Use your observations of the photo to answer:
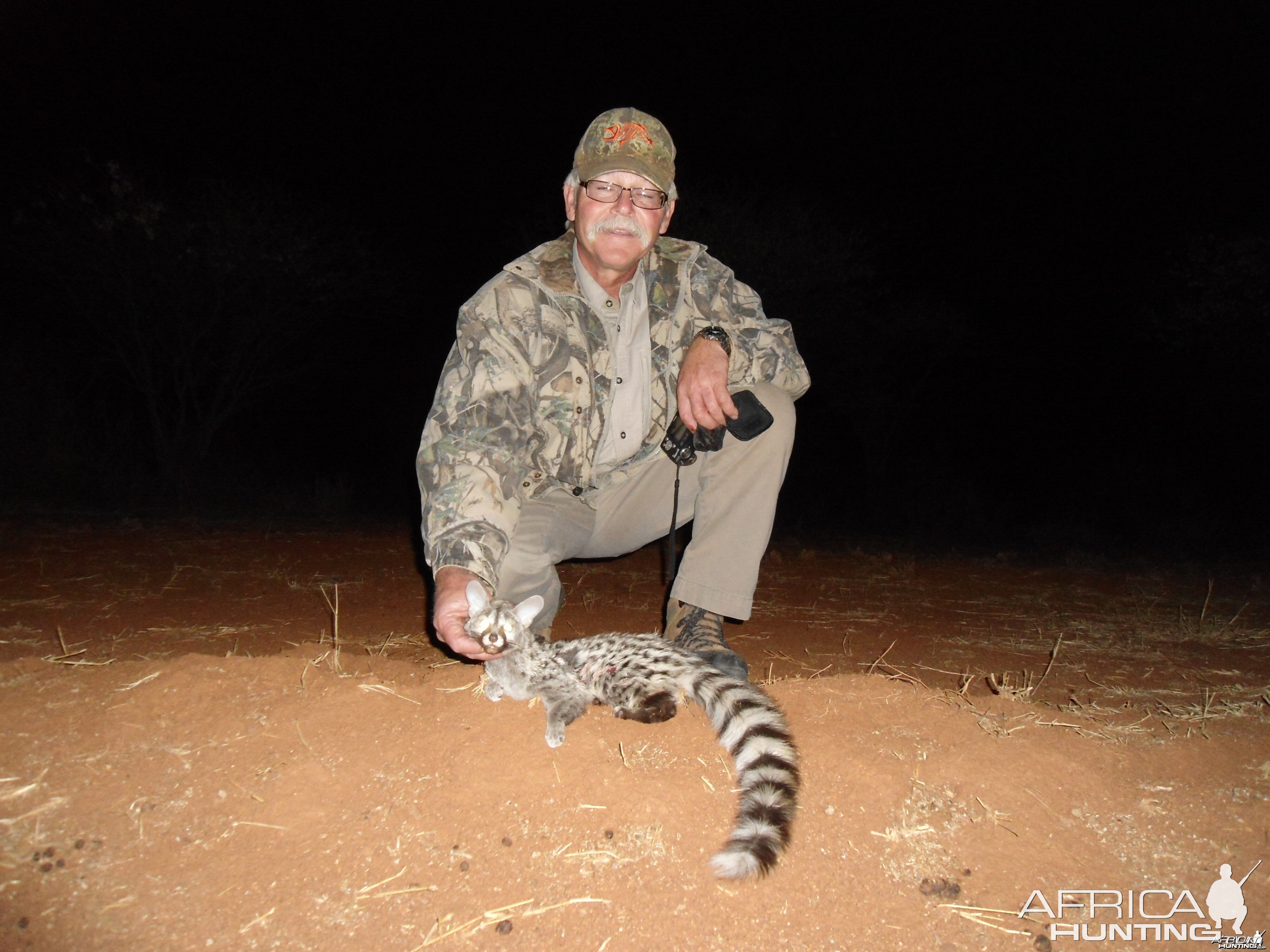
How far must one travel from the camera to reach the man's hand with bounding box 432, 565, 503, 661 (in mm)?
2230

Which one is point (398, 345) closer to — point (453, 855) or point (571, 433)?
point (571, 433)

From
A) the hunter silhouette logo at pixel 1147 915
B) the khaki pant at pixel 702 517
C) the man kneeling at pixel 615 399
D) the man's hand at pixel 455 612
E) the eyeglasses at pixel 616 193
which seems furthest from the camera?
the eyeglasses at pixel 616 193

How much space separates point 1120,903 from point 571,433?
227 cm

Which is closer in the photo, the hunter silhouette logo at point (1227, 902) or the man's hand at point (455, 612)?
the hunter silhouette logo at point (1227, 902)

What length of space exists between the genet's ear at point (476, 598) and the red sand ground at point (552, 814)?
321 millimetres

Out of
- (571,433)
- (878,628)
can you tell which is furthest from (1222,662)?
(571,433)

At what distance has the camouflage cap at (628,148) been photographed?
2.99 metres

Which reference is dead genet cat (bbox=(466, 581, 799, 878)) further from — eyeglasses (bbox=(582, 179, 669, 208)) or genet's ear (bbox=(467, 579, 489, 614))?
eyeglasses (bbox=(582, 179, 669, 208))

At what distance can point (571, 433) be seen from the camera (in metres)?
3.11

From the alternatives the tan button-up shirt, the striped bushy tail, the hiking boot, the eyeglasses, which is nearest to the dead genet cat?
the striped bushy tail

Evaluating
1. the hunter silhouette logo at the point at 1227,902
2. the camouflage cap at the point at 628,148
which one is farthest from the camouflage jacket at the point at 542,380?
the hunter silhouette logo at the point at 1227,902

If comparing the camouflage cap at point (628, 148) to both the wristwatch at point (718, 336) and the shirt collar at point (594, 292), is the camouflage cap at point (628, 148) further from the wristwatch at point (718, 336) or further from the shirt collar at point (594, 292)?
the wristwatch at point (718, 336)

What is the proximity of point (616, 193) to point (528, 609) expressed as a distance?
5.64ft

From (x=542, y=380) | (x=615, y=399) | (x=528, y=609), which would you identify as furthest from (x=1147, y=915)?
(x=542, y=380)
